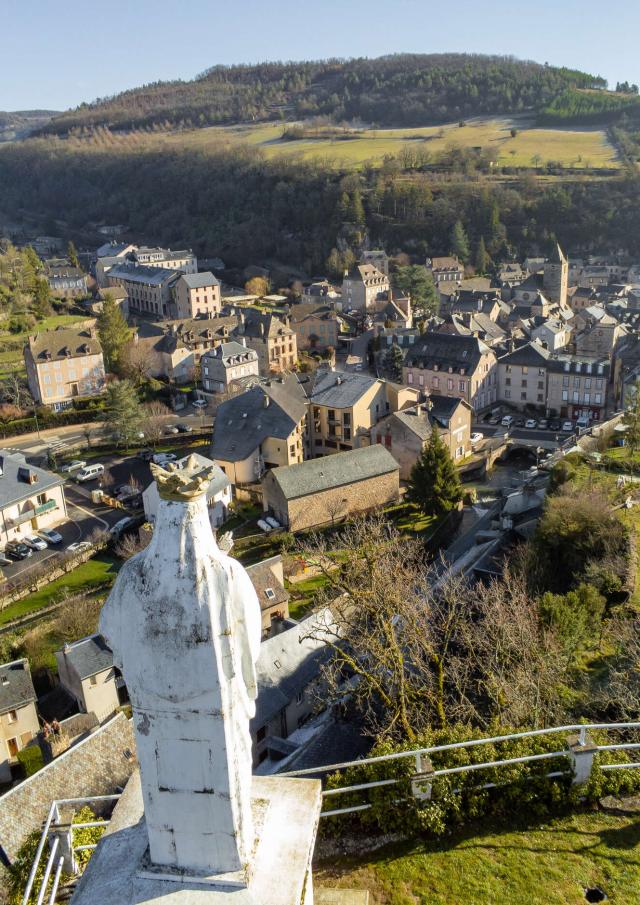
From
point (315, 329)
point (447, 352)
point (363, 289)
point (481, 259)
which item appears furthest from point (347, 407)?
point (481, 259)

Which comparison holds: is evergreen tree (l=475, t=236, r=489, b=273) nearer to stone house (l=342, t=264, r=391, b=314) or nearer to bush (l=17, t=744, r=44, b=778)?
stone house (l=342, t=264, r=391, b=314)

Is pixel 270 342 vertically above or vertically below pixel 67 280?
below

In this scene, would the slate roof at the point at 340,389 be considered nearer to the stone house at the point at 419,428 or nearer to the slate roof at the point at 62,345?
the stone house at the point at 419,428

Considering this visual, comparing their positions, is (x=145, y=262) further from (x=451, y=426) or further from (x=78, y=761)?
(x=78, y=761)

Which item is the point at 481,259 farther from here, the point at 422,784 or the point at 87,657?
the point at 422,784

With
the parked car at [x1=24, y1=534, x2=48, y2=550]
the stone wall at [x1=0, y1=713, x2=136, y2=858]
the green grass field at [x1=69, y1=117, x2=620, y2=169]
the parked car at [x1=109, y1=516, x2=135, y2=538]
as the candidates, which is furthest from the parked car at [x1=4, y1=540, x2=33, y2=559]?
the green grass field at [x1=69, y1=117, x2=620, y2=169]

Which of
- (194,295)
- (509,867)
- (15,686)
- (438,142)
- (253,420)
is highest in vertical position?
(438,142)

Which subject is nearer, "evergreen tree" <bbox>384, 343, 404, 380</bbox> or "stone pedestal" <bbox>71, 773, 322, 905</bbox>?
"stone pedestal" <bbox>71, 773, 322, 905</bbox>
